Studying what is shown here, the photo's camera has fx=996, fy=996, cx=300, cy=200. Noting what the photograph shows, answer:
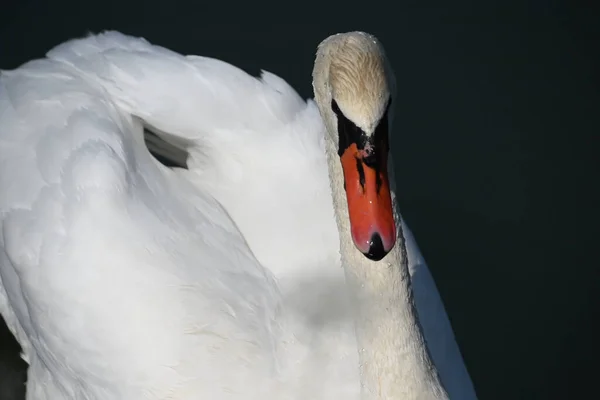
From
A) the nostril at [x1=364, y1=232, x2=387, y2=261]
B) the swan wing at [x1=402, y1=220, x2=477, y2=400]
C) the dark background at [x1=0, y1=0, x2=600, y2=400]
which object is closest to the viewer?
the nostril at [x1=364, y1=232, x2=387, y2=261]

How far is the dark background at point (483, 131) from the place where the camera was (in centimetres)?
545

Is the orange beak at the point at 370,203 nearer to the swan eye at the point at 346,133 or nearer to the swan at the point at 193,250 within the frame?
the swan eye at the point at 346,133

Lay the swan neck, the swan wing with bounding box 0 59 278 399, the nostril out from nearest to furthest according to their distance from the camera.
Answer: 1. the nostril
2. the swan neck
3. the swan wing with bounding box 0 59 278 399

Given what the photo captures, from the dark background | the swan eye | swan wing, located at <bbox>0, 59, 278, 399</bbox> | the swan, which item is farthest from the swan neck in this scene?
the dark background

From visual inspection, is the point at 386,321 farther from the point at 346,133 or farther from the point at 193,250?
the point at 193,250

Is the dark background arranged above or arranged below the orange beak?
below

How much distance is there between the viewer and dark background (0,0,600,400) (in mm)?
5449

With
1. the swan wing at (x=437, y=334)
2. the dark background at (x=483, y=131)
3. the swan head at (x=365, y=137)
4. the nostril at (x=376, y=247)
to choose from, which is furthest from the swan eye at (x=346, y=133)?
the dark background at (x=483, y=131)

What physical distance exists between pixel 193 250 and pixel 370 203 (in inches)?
56.5

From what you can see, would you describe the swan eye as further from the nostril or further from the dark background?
the dark background

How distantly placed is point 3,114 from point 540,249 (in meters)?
3.12

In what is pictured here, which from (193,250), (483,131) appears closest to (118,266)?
(193,250)

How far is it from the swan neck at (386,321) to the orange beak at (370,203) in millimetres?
361

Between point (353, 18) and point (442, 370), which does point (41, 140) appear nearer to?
point (442, 370)
